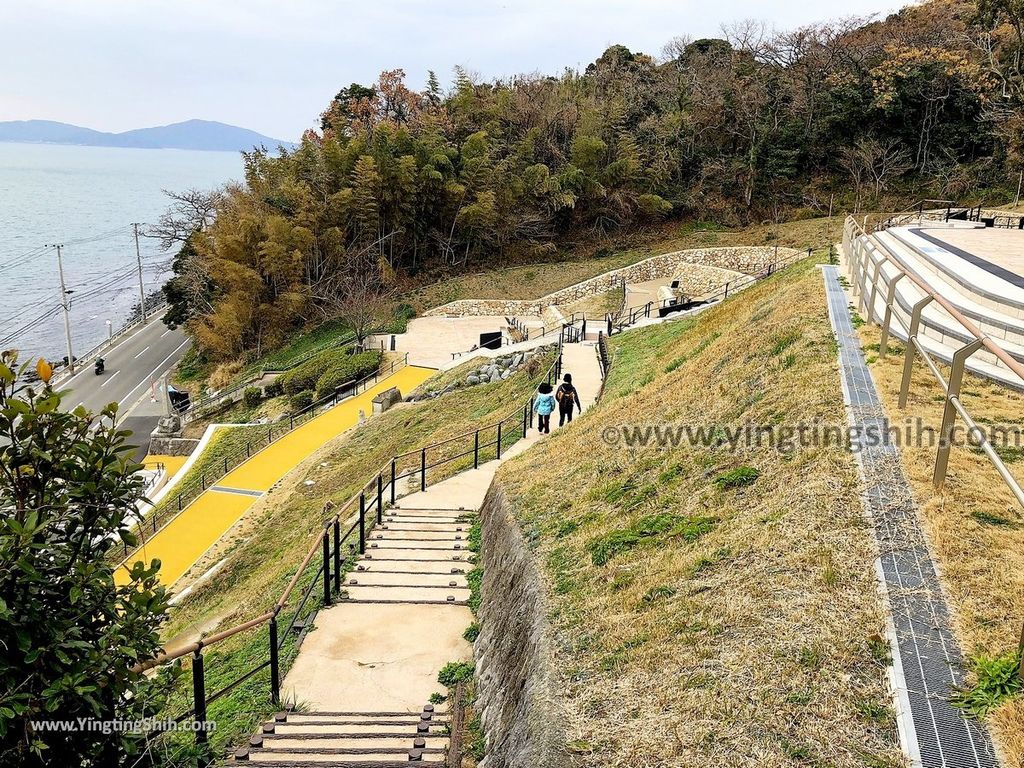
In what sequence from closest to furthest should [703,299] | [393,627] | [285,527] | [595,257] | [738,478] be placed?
1. [738,478]
2. [393,627]
3. [285,527]
4. [703,299]
5. [595,257]

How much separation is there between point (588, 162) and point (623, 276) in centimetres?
904

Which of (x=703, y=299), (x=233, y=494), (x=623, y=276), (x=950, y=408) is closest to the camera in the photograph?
(x=950, y=408)

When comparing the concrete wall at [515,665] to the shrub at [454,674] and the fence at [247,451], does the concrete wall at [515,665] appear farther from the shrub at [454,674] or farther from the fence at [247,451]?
the fence at [247,451]

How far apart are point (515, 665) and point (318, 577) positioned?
2916 mm

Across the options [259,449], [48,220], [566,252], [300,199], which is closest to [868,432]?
[259,449]

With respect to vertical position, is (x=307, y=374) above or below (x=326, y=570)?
below

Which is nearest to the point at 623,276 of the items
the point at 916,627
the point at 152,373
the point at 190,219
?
the point at 152,373

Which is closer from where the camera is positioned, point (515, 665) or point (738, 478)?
point (515, 665)

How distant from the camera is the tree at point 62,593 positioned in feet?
9.04

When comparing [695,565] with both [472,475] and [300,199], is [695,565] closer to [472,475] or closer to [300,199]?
[472,475]

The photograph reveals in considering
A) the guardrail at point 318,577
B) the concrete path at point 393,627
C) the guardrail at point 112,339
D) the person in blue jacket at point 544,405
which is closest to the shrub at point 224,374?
the guardrail at point 112,339

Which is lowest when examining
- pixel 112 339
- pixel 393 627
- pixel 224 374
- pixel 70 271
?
pixel 112 339

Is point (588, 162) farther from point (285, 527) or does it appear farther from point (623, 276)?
point (285, 527)

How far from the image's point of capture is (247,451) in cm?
2073
